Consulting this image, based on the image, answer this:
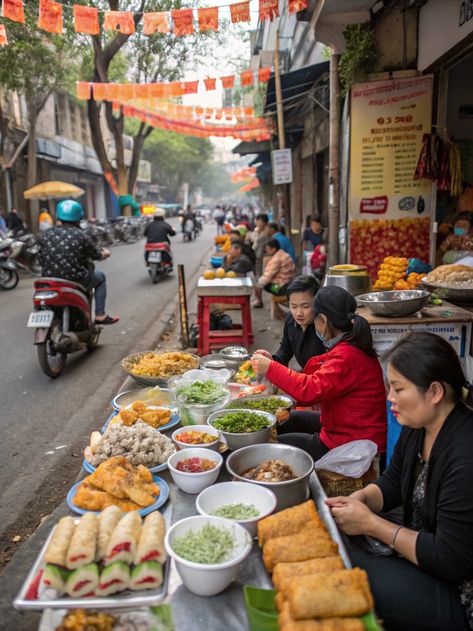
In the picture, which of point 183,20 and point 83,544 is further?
point 183,20

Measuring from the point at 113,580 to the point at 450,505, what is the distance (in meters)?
1.20

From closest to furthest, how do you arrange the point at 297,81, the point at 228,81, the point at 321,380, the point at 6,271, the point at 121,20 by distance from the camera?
1. the point at 321,380
2. the point at 121,20
3. the point at 297,81
4. the point at 228,81
5. the point at 6,271

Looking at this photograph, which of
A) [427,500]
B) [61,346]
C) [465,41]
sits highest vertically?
[465,41]

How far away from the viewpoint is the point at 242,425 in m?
2.76

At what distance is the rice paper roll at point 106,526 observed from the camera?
1797mm

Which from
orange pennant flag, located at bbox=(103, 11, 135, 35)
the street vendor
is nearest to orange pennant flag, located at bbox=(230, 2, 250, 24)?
orange pennant flag, located at bbox=(103, 11, 135, 35)

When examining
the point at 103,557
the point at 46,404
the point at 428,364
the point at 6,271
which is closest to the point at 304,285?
the point at 428,364

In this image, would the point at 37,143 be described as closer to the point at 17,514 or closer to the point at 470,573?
the point at 17,514

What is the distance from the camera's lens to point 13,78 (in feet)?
52.0

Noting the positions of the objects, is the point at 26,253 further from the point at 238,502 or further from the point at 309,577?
the point at 309,577

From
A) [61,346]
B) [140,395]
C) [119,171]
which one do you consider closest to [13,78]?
[119,171]

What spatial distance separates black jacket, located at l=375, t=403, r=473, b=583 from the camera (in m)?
1.81

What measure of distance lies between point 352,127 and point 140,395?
4840 mm

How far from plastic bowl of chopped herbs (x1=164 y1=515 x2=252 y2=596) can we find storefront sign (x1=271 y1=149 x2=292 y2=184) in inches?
361
